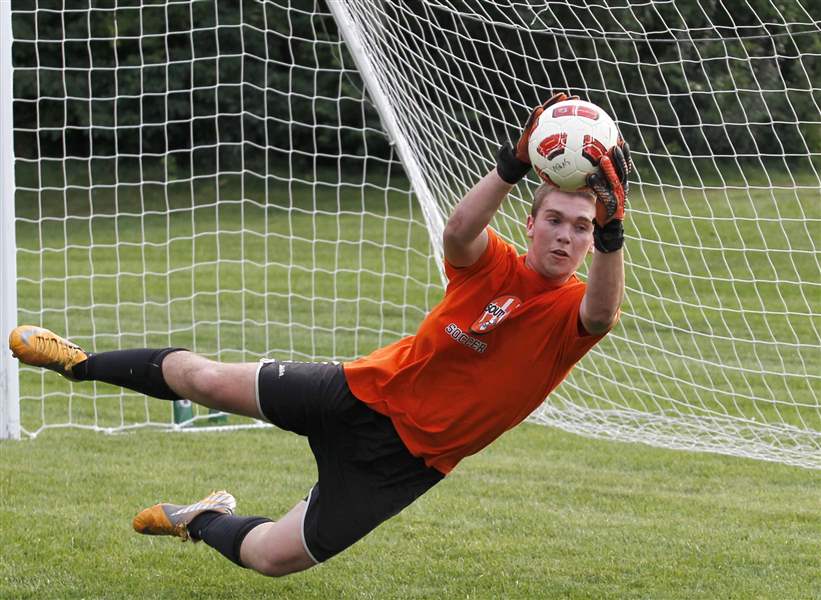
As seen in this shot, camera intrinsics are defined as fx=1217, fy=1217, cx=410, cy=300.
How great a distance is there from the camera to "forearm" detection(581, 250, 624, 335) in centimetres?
379

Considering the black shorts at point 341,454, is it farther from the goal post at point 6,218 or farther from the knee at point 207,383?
the goal post at point 6,218

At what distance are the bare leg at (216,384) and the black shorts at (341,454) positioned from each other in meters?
0.04

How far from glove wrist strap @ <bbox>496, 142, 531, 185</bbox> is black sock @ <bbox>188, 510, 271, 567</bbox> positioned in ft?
5.73

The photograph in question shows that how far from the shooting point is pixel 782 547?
5762mm

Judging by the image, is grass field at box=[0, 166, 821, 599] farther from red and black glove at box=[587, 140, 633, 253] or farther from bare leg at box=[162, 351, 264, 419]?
red and black glove at box=[587, 140, 633, 253]

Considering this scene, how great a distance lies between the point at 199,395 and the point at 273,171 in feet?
54.8

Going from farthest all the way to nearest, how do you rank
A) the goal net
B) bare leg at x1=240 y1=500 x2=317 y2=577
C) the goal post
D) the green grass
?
the goal post
the goal net
the green grass
bare leg at x1=240 y1=500 x2=317 y2=577

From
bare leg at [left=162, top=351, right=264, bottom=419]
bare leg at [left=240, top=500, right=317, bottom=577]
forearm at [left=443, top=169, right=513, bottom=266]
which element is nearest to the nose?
forearm at [left=443, top=169, right=513, bottom=266]

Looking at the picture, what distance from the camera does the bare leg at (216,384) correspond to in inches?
173

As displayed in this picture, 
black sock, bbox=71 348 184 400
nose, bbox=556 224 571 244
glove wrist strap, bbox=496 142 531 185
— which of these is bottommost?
black sock, bbox=71 348 184 400

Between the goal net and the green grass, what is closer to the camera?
the green grass

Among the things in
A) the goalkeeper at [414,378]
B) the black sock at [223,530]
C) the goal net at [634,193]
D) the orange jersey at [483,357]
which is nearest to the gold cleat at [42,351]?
the goalkeeper at [414,378]

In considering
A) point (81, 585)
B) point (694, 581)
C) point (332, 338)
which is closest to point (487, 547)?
point (694, 581)

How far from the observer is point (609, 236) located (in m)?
3.70
